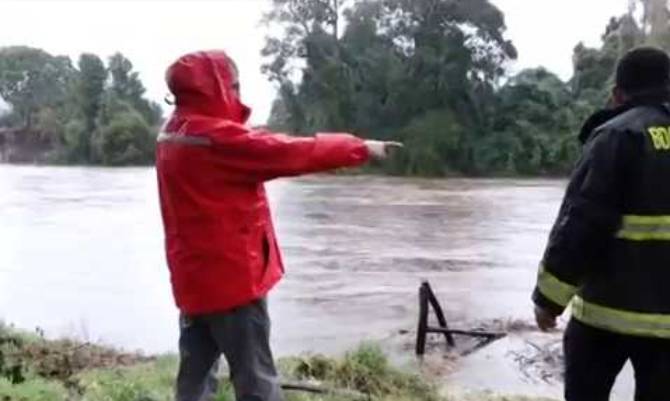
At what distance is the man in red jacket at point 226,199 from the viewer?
3.16 meters

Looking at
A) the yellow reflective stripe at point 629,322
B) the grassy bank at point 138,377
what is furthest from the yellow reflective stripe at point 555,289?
the grassy bank at point 138,377

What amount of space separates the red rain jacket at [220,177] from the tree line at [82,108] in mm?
46969

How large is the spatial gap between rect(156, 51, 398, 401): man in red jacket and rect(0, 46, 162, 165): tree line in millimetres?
46966

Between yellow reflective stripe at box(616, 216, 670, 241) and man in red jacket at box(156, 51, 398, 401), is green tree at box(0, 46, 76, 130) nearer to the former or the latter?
man in red jacket at box(156, 51, 398, 401)

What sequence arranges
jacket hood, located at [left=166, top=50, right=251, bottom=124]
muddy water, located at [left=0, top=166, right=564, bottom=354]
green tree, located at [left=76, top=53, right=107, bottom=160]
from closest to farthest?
jacket hood, located at [left=166, top=50, right=251, bottom=124] < muddy water, located at [left=0, top=166, right=564, bottom=354] < green tree, located at [left=76, top=53, right=107, bottom=160]

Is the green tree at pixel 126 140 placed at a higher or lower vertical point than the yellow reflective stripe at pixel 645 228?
lower

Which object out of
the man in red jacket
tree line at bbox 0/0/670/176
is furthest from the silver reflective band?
tree line at bbox 0/0/670/176

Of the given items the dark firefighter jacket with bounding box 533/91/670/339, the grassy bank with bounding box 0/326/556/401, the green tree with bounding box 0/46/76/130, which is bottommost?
the grassy bank with bounding box 0/326/556/401

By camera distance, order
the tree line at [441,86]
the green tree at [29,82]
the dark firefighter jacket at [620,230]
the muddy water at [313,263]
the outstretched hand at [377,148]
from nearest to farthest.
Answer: the dark firefighter jacket at [620,230] < the outstretched hand at [377,148] < the muddy water at [313,263] < the tree line at [441,86] < the green tree at [29,82]

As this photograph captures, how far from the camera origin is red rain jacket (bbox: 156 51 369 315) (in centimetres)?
316

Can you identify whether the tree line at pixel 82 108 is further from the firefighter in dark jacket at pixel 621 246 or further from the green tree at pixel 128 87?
the firefighter in dark jacket at pixel 621 246

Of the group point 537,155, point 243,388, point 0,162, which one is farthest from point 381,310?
point 0,162

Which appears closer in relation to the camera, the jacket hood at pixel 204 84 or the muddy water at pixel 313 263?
the jacket hood at pixel 204 84

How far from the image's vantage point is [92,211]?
2378 cm
